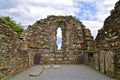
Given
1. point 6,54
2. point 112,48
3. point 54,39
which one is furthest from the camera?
point 54,39

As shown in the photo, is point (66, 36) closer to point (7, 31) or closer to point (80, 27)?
point (80, 27)

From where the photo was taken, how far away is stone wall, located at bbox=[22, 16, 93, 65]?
1198cm

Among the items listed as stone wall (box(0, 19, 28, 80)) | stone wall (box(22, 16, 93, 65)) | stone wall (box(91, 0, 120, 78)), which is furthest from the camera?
stone wall (box(22, 16, 93, 65))

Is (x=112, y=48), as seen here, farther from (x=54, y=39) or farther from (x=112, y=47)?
(x=54, y=39)

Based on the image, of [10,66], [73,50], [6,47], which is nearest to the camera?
[6,47]

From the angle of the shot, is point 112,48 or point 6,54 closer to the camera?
point 6,54

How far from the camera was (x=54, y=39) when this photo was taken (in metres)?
12.3

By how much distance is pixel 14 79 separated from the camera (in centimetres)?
577

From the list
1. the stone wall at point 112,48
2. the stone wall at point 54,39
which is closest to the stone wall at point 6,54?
the stone wall at point 112,48

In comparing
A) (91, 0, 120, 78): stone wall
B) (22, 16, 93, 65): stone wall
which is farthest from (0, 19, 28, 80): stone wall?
(22, 16, 93, 65): stone wall

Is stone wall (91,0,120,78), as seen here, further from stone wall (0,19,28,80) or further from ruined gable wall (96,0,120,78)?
stone wall (0,19,28,80)

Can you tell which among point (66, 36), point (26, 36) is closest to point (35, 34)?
point (26, 36)

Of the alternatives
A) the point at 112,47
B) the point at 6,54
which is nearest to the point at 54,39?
the point at 112,47

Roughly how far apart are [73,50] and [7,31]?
6852mm
